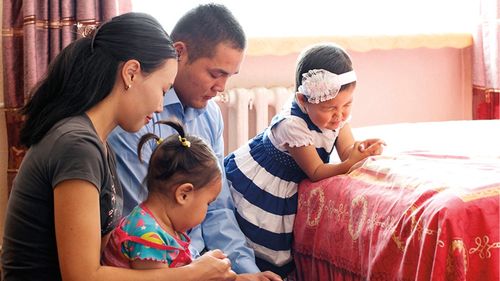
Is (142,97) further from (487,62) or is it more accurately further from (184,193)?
(487,62)

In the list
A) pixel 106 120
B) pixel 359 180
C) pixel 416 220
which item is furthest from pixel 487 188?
pixel 106 120

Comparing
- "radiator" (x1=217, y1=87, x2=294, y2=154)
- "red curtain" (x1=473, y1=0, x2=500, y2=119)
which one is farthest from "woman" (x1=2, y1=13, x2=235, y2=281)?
"red curtain" (x1=473, y1=0, x2=500, y2=119)

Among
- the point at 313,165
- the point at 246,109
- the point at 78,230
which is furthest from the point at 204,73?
the point at 246,109

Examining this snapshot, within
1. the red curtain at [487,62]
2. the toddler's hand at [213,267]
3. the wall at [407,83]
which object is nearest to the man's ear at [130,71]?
the toddler's hand at [213,267]

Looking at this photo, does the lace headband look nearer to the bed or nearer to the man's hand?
the bed

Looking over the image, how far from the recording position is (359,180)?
176 centimetres

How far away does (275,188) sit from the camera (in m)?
1.97

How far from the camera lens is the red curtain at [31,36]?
96.7 inches

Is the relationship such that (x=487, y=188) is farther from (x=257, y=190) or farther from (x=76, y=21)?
(x=76, y=21)

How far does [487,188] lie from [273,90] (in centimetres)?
159

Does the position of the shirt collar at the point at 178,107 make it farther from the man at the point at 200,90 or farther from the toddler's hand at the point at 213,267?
the toddler's hand at the point at 213,267

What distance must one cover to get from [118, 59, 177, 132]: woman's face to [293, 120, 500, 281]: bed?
537 millimetres

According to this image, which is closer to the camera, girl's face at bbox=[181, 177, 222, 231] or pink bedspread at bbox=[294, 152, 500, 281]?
pink bedspread at bbox=[294, 152, 500, 281]

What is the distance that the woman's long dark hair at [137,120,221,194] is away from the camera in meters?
1.50
